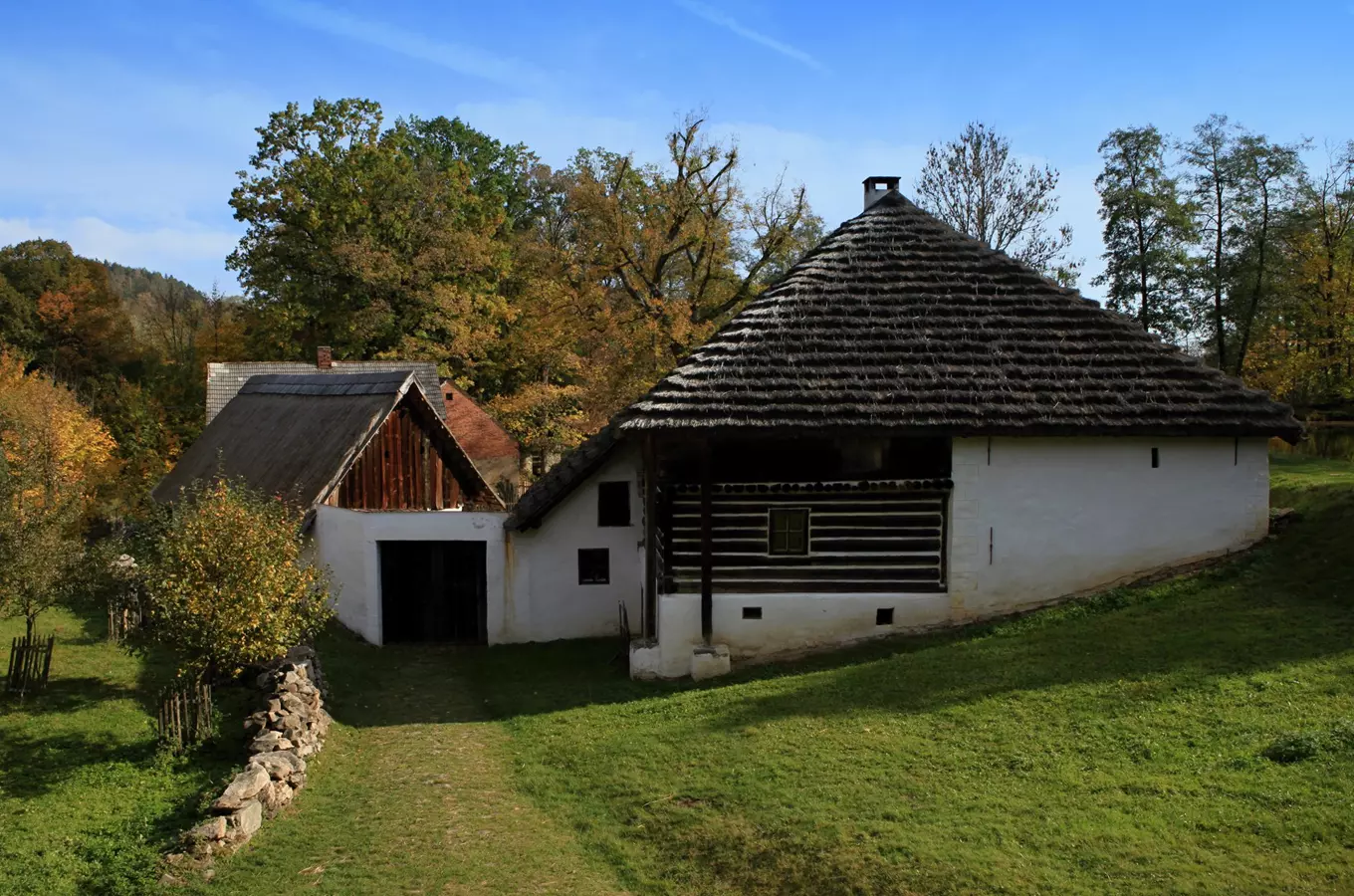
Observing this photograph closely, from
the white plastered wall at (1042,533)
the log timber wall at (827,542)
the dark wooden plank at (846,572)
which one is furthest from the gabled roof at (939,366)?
the dark wooden plank at (846,572)

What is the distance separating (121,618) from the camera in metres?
17.6

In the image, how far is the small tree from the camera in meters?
12.7

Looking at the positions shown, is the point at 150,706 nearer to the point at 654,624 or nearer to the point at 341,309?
the point at 654,624

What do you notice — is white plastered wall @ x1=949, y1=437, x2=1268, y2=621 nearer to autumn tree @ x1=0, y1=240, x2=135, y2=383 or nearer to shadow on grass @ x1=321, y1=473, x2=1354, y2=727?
shadow on grass @ x1=321, y1=473, x2=1354, y2=727

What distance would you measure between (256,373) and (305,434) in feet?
31.1

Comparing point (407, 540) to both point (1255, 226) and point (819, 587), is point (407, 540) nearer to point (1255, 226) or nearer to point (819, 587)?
point (819, 587)

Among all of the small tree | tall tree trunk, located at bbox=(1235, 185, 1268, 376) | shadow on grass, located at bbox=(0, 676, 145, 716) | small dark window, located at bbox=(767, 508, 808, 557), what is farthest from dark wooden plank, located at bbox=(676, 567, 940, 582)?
tall tree trunk, located at bbox=(1235, 185, 1268, 376)

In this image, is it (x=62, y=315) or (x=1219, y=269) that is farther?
(x=62, y=315)

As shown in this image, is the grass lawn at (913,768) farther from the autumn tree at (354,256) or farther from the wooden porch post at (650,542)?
the autumn tree at (354,256)

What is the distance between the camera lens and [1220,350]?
31.2m

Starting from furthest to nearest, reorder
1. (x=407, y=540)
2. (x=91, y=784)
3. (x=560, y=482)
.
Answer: (x=407, y=540), (x=560, y=482), (x=91, y=784)

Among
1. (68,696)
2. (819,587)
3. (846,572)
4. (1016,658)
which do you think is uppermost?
(846,572)

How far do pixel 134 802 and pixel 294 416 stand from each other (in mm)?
14812

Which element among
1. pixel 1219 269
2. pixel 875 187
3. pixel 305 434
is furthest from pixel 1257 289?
pixel 305 434
